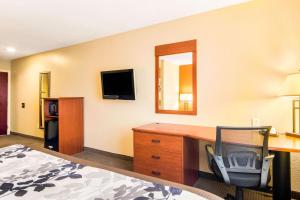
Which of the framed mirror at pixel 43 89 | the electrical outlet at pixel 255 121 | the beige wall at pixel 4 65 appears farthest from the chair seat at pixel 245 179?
the beige wall at pixel 4 65

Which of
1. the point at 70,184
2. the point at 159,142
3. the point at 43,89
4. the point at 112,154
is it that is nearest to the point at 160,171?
the point at 159,142

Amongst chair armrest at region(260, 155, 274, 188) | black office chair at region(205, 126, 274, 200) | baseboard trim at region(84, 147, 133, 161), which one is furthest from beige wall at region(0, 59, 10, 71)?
chair armrest at region(260, 155, 274, 188)

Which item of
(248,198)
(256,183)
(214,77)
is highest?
(214,77)

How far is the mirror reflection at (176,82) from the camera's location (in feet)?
9.41

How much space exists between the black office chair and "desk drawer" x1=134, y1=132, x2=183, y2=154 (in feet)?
1.84

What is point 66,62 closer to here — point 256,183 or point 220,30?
point 220,30

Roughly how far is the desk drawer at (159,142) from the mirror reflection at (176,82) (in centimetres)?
70

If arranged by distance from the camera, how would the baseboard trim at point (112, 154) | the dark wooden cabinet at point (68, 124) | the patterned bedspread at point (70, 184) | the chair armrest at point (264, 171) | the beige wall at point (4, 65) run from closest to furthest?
1. the patterned bedspread at point (70, 184)
2. the chair armrest at point (264, 171)
3. the baseboard trim at point (112, 154)
4. the dark wooden cabinet at point (68, 124)
5. the beige wall at point (4, 65)

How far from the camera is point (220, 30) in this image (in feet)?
8.55

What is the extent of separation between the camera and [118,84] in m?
3.46

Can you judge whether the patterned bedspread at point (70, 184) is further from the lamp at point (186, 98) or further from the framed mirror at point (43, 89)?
the framed mirror at point (43, 89)

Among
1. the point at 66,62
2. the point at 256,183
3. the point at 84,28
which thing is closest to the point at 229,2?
the point at 256,183

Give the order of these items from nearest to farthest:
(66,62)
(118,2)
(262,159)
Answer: (262,159) < (118,2) < (66,62)

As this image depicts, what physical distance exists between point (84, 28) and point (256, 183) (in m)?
3.39
